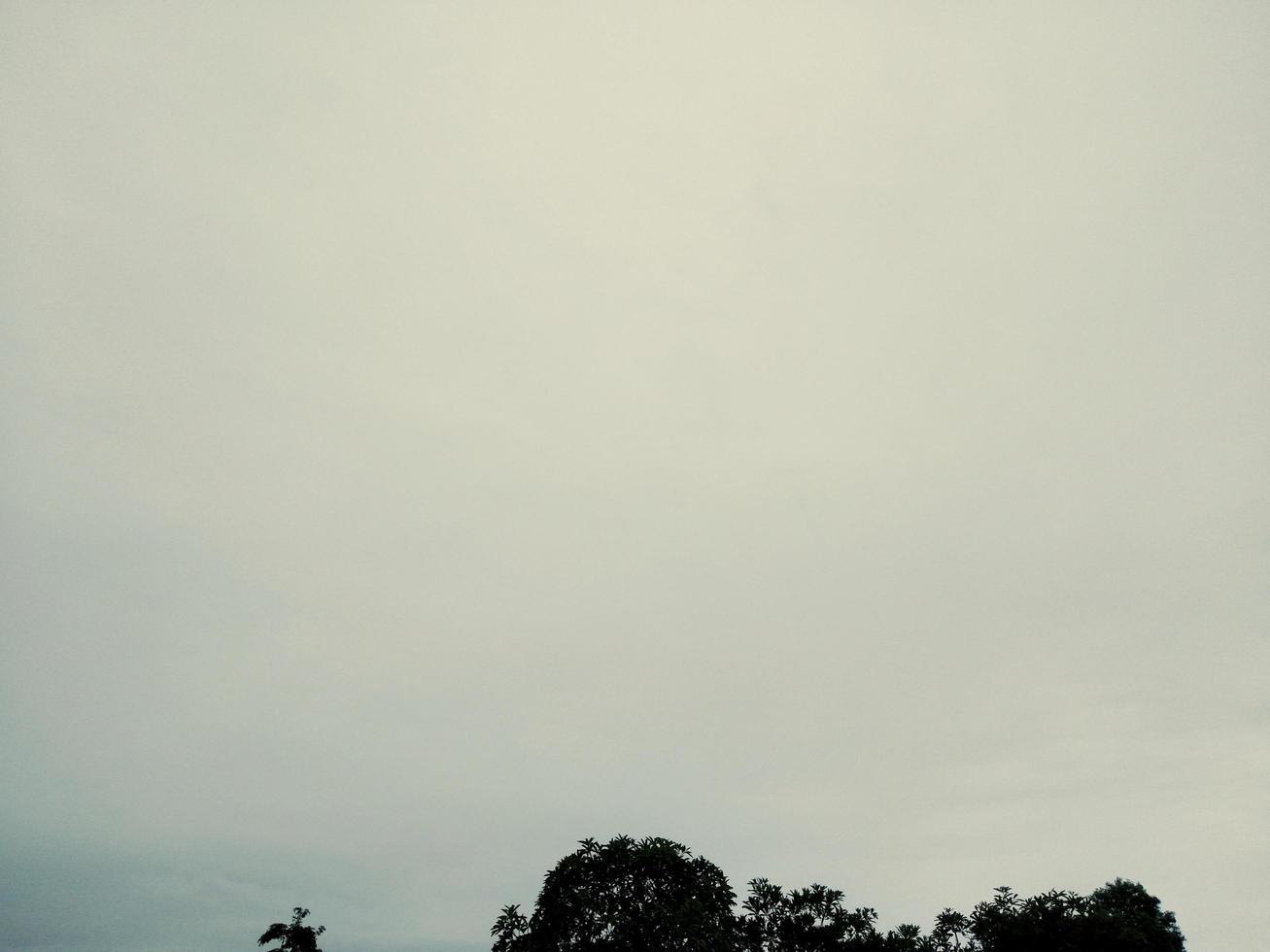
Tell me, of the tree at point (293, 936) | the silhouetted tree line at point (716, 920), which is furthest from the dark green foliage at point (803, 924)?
the tree at point (293, 936)

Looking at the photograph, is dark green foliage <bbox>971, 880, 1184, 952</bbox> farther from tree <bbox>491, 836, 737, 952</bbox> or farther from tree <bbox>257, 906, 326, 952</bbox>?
tree <bbox>257, 906, 326, 952</bbox>

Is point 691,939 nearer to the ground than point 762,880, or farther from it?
nearer to the ground

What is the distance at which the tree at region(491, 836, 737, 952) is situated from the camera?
34250 mm

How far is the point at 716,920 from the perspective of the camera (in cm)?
3519

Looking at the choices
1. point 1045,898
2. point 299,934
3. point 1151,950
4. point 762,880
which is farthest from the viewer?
point 299,934

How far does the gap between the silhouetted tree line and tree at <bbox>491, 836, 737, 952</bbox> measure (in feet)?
0.16

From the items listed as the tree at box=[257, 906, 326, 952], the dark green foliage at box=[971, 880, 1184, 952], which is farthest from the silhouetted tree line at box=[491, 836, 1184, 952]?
the tree at box=[257, 906, 326, 952]

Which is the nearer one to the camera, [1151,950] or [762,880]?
[1151,950]

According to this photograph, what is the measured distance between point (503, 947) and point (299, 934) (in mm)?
41030

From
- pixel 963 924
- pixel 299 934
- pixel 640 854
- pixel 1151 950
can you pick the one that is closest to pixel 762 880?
pixel 640 854

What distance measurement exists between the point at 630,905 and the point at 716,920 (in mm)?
4785

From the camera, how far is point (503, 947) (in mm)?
36781

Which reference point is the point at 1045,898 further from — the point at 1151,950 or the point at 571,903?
the point at 571,903

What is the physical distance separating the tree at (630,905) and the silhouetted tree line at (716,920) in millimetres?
49
